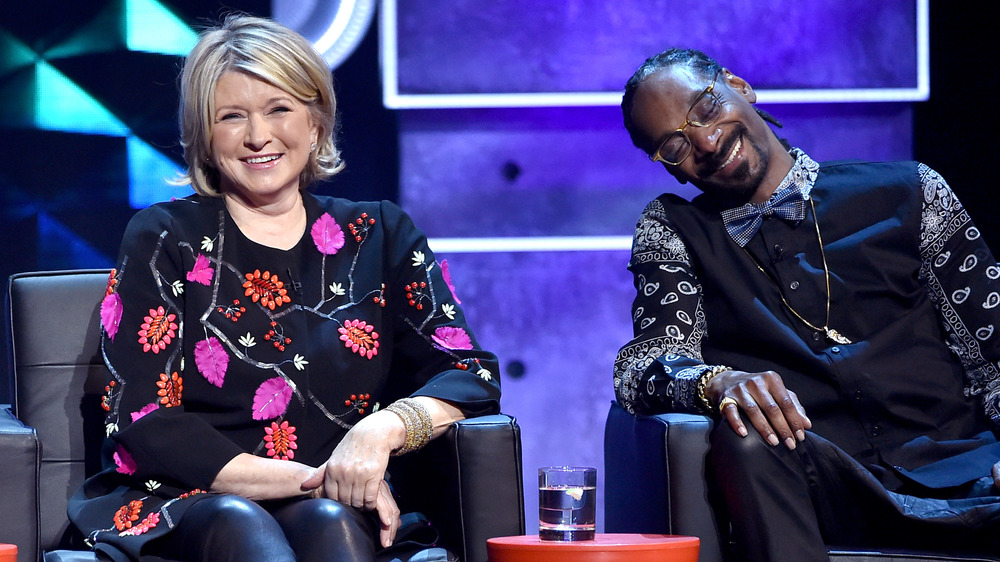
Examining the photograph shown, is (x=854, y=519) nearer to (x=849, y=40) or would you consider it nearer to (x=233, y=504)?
(x=233, y=504)

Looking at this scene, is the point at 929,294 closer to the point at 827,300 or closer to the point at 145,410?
the point at 827,300

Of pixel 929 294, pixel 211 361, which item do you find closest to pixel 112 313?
pixel 211 361

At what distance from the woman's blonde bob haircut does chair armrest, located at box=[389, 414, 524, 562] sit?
72cm

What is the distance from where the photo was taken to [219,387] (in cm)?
199

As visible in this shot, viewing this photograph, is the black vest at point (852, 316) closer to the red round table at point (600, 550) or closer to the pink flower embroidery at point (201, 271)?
the red round table at point (600, 550)

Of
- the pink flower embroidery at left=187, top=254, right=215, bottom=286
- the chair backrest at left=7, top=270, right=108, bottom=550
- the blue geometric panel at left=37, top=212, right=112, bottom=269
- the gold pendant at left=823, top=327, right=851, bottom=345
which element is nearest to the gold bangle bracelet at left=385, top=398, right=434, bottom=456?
the pink flower embroidery at left=187, top=254, right=215, bottom=286

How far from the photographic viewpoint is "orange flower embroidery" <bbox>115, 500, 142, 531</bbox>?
5.93 ft

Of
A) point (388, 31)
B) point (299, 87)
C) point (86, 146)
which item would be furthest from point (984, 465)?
point (86, 146)

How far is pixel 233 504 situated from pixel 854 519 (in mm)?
1036

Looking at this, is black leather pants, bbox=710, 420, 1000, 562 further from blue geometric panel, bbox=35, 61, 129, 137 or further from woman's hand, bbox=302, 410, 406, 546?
blue geometric panel, bbox=35, 61, 129, 137

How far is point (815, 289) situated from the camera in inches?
87.9

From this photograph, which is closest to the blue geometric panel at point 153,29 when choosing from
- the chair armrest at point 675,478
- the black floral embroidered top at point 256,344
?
the black floral embroidered top at point 256,344

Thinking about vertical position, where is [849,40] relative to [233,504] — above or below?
above

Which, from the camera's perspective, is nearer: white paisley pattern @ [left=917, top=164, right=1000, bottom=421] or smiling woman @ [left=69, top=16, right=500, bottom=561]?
smiling woman @ [left=69, top=16, right=500, bottom=561]
